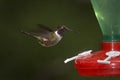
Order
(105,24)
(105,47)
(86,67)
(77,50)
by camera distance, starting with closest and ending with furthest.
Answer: (86,67), (105,47), (105,24), (77,50)

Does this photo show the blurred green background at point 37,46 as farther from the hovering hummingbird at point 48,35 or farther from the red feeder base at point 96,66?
the red feeder base at point 96,66

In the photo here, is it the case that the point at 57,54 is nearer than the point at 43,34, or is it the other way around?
the point at 43,34

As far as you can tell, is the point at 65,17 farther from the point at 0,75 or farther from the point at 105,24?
the point at 105,24

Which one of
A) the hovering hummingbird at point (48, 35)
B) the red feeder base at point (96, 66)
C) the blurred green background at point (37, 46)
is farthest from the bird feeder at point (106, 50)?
the blurred green background at point (37, 46)

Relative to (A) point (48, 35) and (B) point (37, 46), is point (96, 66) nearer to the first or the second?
(A) point (48, 35)

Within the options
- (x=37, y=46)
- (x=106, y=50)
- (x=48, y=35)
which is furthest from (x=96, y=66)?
(x=37, y=46)

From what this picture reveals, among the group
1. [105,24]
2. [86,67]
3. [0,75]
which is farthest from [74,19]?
[86,67]
